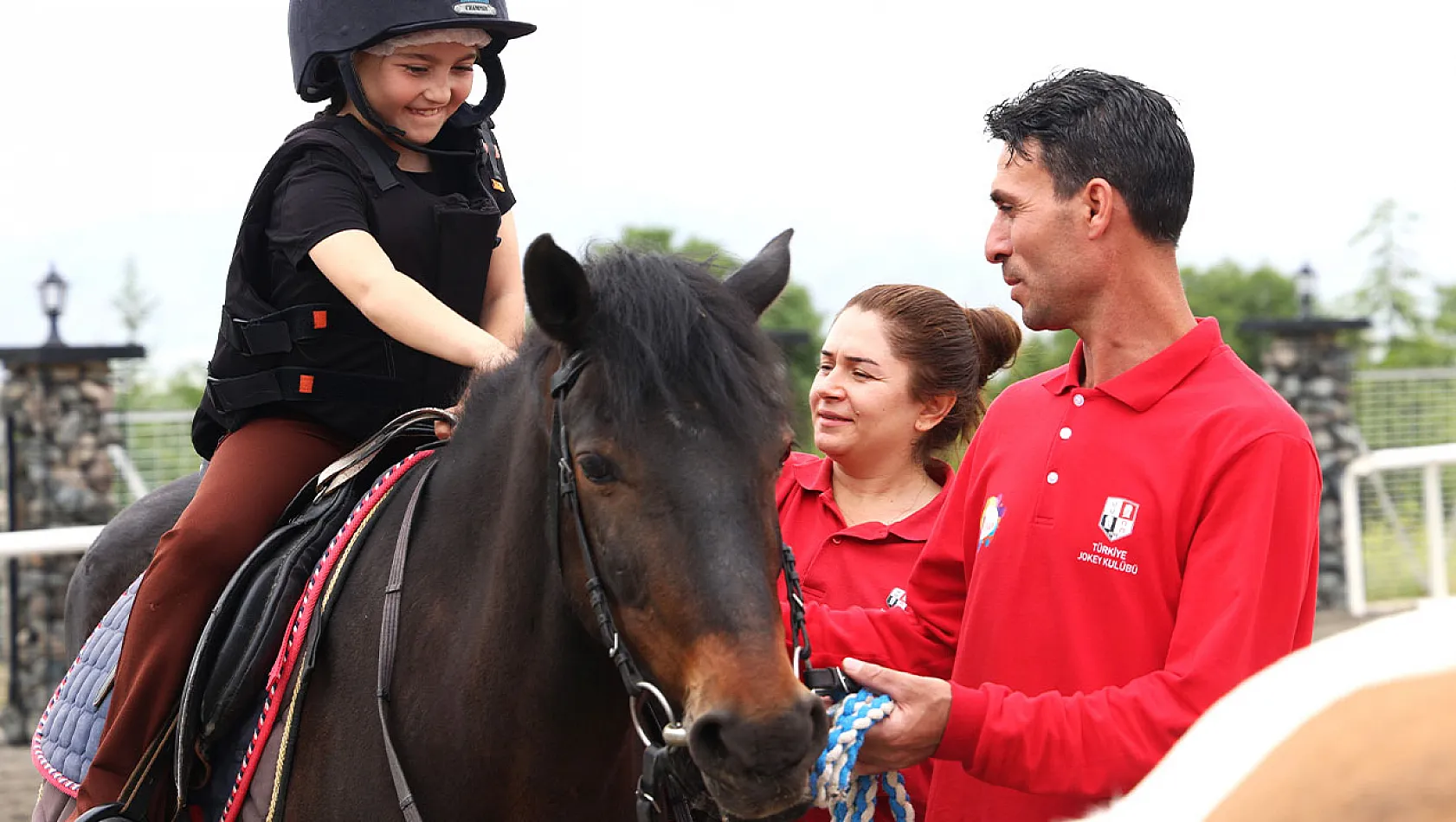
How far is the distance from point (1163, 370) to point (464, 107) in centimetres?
187

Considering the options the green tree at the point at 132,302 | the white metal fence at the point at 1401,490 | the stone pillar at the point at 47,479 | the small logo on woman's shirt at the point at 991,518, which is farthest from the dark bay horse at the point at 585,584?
the green tree at the point at 132,302

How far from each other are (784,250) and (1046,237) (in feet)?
1.56

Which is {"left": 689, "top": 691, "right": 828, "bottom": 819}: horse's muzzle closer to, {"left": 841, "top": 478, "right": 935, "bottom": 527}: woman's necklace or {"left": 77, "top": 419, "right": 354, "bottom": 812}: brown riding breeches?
{"left": 841, "top": 478, "right": 935, "bottom": 527}: woman's necklace

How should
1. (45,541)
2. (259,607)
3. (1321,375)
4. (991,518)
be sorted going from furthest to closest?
(1321,375)
(45,541)
(259,607)
(991,518)

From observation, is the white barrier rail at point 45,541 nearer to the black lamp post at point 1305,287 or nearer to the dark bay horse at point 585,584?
the dark bay horse at point 585,584

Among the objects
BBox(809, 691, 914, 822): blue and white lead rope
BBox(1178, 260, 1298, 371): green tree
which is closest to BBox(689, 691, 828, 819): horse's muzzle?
BBox(809, 691, 914, 822): blue and white lead rope

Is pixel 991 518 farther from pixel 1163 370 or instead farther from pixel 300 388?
pixel 300 388

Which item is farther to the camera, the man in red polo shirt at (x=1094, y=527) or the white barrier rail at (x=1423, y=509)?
the white barrier rail at (x=1423, y=509)

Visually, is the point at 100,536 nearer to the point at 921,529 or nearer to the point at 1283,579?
the point at 921,529

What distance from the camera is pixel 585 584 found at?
7.45 ft

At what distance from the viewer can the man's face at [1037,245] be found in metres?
2.47

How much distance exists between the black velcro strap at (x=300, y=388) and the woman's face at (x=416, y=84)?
586 millimetres

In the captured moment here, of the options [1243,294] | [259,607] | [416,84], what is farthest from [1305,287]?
[259,607]

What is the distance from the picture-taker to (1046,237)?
8.16 ft
